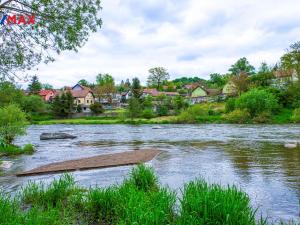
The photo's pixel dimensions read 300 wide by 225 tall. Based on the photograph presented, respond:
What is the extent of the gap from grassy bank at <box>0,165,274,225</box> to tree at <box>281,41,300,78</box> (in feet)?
309

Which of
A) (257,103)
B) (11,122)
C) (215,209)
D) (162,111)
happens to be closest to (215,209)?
(215,209)

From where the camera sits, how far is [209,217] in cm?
757

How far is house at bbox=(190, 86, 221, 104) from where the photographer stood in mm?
131725

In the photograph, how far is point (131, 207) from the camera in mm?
8195

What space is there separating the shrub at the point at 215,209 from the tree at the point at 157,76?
168 m

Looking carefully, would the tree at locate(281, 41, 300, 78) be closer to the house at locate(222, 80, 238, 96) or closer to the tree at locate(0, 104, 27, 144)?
the house at locate(222, 80, 238, 96)

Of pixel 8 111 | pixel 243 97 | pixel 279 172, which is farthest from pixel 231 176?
pixel 243 97

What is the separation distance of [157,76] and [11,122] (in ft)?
497

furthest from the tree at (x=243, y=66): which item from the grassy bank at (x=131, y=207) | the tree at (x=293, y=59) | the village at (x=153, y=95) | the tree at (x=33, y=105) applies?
the grassy bank at (x=131, y=207)

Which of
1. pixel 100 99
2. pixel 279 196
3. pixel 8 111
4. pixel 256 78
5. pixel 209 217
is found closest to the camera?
pixel 209 217

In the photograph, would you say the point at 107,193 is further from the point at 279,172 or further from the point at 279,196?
the point at 279,172

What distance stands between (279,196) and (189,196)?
20.8 ft

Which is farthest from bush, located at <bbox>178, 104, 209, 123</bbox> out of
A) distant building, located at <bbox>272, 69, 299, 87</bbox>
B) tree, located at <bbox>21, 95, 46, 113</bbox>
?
tree, located at <bbox>21, 95, 46, 113</bbox>

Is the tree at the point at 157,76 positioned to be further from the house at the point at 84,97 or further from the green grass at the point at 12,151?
the green grass at the point at 12,151
